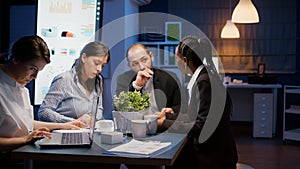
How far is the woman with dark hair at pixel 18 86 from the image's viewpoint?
1.92 meters

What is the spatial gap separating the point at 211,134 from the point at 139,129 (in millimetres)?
413

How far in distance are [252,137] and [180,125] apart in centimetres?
398

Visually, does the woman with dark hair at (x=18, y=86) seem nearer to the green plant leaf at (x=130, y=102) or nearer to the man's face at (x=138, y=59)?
the green plant leaf at (x=130, y=102)

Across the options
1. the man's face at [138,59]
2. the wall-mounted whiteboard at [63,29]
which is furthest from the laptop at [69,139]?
the wall-mounted whiteboard at [63,29]

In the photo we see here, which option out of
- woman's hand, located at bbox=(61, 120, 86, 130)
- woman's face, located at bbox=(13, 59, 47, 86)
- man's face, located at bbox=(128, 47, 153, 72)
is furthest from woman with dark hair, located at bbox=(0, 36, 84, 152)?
man's face, located at bbox=(128, 47, 153, 72)

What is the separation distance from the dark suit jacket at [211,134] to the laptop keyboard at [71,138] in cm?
61

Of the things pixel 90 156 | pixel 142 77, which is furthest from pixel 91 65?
pixel 90 156

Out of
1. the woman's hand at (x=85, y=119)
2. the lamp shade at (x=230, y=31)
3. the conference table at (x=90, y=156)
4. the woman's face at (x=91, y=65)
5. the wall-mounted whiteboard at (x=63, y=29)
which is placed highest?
the lamp shade at (x=230, y=31)

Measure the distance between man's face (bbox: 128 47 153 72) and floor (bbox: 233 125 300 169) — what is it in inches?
77.2

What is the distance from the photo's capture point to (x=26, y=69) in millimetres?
2010

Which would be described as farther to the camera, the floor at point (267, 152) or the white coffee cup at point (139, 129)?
the floor at point (267, 152)

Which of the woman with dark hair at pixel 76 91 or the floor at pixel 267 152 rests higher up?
the woman with dark hair at pixel 76 91

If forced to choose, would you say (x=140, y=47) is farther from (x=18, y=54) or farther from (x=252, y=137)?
(x=252, y=137)

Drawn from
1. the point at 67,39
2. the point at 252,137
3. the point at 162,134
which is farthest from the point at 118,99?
the point at 252,137
